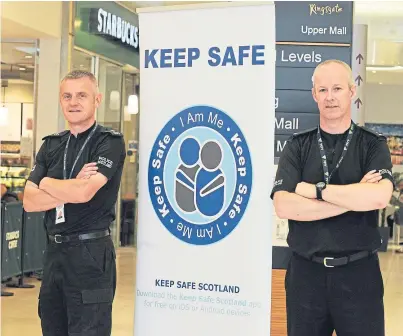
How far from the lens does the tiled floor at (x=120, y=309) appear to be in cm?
640

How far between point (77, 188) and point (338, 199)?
1.18 metres

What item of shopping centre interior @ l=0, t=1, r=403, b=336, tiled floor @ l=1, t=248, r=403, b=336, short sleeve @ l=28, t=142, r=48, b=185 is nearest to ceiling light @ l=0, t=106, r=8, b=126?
shopping centre interior @ l=0, t=1, r=403, b=336

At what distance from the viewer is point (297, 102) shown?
4660mm

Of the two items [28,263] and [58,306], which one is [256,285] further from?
[28,263]

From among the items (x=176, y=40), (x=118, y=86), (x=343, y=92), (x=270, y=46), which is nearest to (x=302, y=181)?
(x=343, y=92)

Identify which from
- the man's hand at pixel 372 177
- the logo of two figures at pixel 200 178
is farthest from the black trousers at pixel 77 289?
the man's hand at pixel 372 177

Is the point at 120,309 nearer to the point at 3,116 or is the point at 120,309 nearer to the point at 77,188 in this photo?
the point at 3,116

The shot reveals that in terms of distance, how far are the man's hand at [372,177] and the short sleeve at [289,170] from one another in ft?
0.95

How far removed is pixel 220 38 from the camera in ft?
11.3

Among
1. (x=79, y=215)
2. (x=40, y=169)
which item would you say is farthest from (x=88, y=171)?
(x=40, y=169)

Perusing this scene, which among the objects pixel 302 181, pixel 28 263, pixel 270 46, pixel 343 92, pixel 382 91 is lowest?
pixel 28 263

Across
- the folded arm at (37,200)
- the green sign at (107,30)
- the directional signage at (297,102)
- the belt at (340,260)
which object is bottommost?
the belt at (340,260)

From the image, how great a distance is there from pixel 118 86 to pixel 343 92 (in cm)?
947

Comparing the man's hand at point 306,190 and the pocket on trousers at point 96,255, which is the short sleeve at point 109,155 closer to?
the pocket on trousers at point 96,255
